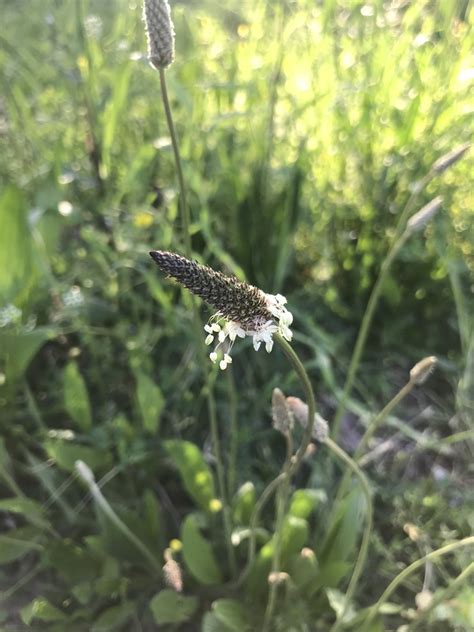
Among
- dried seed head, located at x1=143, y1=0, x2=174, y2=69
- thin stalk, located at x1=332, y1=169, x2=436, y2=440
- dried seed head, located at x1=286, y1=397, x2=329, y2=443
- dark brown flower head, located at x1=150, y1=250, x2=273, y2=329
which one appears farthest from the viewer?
thin stalk, located at x1=332, y1=169, x2=436, y2=440

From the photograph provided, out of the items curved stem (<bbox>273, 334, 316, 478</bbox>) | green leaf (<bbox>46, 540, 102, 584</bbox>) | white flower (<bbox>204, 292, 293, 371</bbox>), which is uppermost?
white flower (<bbox>204, 292, 293, 371</bbox>)

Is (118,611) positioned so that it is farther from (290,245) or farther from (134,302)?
(290,245)

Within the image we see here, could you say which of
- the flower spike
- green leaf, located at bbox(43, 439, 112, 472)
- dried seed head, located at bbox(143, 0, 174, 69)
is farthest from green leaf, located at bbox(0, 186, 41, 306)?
the flower spike

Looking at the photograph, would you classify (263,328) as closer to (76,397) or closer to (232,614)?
(232,614)

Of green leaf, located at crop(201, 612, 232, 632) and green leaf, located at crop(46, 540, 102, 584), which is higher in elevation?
green leaf, located at crop(46, 540, 102, 584)

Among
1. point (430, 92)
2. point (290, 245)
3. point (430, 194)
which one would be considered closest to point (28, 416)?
point (290, 245)

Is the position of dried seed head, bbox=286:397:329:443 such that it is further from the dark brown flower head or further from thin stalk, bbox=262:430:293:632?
the dark brown flower head

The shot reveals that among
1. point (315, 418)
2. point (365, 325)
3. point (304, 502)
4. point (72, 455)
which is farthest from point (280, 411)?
point (72, 455)
